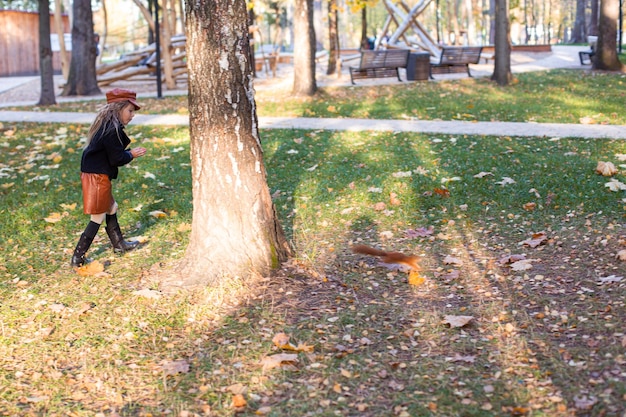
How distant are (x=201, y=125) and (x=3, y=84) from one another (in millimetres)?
23722

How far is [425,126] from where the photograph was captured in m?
11.3

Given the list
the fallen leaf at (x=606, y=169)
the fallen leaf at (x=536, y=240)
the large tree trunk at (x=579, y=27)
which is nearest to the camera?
the fallen leaf at (x=536, y=240)

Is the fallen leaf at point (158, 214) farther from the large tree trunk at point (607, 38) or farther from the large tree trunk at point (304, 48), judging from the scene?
the large tree trunk at point (607, 38)

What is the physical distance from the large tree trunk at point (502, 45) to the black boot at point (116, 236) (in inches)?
447

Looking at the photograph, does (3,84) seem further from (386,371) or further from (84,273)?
(386,371)

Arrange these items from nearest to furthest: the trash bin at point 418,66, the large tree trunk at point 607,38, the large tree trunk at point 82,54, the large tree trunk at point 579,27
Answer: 1. the large tree trunk at point 607,38
2. the large tree trunk at point 82,54
3. the trash bin at point 418,66
4. the large tree trunk at point 579,27

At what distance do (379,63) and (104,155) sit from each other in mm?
13280

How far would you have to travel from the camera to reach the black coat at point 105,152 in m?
5.50

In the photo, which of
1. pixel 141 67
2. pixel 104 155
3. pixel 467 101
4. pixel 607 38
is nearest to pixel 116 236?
pixel 104 155

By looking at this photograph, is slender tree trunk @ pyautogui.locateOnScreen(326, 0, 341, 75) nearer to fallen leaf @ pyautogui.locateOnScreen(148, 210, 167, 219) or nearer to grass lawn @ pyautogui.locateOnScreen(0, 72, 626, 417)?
grass lawn @ pyautogui.locateOnScreen(0, 72, 626, 417)

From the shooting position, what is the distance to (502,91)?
15156mm

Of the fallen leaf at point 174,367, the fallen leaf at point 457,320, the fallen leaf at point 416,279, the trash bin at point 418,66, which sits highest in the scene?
the trash bin at point 418,66

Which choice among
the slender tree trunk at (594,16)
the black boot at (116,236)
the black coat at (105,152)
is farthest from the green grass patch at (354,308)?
the slender tree trunk at (594,16)

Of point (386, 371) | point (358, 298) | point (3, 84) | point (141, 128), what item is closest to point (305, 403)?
point (386, 371)
